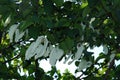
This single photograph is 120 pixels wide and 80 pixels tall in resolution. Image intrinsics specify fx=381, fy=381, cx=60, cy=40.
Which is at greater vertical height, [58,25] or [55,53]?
[58,25]

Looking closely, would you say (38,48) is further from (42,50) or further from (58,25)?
(58,25)

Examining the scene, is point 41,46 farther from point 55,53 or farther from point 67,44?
point 67,44

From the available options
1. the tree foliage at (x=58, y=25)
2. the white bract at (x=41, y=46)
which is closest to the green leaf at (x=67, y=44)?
the tree foliage at (x=58, y=25)

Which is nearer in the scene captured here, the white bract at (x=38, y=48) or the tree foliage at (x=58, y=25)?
the tree foliage at (x=58, y=25)

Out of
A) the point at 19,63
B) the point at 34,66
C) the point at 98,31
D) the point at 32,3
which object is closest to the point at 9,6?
the point at 32,3

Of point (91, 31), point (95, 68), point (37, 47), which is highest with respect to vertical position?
point (95, 68)

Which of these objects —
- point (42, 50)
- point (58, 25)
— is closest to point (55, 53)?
point (42, 50)

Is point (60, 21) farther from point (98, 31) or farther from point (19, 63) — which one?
point (19, 63)

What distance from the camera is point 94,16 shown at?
402cm

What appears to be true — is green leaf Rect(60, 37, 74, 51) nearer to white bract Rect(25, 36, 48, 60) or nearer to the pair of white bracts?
the pair of white bracts

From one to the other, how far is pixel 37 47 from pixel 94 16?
27.4 inches

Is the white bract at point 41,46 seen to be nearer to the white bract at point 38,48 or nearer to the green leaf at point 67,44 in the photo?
the white bract at point 38,48

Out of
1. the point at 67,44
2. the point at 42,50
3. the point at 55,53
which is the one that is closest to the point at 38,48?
the point at 42,50

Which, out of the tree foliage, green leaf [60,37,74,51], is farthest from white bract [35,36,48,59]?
→ green leaf [60,37,74,51]
